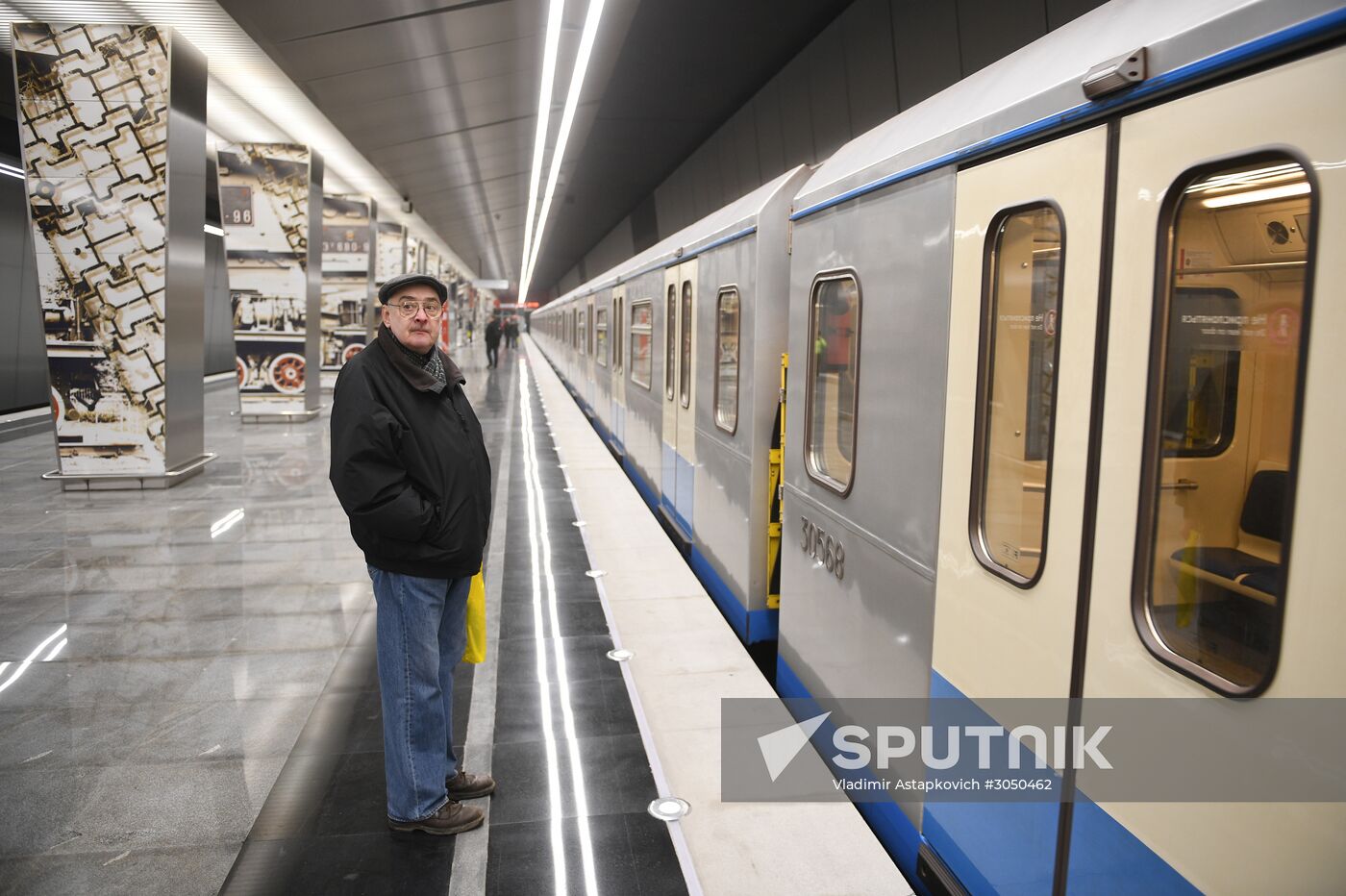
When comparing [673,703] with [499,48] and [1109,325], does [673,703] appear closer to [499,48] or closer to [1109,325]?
[1109,325]

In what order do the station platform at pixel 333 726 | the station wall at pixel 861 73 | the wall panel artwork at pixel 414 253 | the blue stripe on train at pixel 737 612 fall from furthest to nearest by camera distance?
the wall panel artwork at pixel 414 253
the station wall at pixel 861 73
the blue stripe on train at pixel 737 612
the station platform at pixel 333 726

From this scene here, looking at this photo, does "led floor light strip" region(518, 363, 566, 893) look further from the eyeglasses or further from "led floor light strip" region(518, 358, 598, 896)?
the eyeglasses

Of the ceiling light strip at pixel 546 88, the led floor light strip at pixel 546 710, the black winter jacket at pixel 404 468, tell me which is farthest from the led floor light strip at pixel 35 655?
the ceiling light strip at pixel 546 88

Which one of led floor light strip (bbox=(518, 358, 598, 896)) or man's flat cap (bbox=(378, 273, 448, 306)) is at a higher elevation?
man's flat cap (bbox=(378, 273, 448, 306))

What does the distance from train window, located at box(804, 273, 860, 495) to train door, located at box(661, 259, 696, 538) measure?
9.13ft

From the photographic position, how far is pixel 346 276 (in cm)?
2023

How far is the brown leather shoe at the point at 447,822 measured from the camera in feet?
11.0

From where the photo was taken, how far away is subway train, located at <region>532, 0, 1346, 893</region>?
1614 mm

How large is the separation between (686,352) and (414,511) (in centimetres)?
471

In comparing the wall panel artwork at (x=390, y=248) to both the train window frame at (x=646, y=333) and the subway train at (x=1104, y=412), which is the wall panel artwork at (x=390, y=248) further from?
the subway train at (x=1104, y=412)

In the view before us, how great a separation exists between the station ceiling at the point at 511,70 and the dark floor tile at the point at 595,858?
666 cm

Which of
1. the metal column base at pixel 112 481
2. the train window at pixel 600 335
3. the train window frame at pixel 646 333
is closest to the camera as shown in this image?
the train window frame at pixel 646 333

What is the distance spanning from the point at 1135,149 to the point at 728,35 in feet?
25.0

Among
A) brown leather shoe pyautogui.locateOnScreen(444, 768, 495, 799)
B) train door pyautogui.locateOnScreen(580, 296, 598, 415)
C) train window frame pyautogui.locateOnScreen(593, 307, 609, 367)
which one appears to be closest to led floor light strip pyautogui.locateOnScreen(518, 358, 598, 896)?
brown leather shoe pyautogui.locateOnScreen(444, 768, 495, 799)
